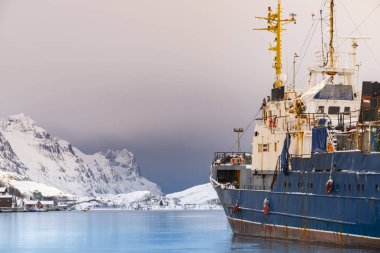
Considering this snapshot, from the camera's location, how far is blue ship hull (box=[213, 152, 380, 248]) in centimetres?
3859

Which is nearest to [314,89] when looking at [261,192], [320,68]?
[320,68]

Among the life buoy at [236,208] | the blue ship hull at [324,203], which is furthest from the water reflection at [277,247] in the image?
the life buoy at [236,208]

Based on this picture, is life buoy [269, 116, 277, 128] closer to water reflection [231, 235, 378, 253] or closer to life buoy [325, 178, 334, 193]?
water reflection [231, 235, 378, 253]

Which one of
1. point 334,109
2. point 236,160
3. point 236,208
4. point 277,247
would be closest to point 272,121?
point 334,109

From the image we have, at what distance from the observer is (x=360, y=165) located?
129ft

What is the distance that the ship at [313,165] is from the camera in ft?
130

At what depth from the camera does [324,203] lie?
42.4 meters

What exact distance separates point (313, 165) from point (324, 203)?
2.58 metres

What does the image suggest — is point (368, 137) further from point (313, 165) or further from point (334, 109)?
point (334, 109)

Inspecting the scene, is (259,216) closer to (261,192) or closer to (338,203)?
(261,192)

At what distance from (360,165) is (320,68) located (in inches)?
531

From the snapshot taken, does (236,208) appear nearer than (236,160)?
Yes

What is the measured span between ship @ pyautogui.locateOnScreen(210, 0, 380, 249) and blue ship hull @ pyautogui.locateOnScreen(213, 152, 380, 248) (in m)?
0.05

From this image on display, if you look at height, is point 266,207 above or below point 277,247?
above
